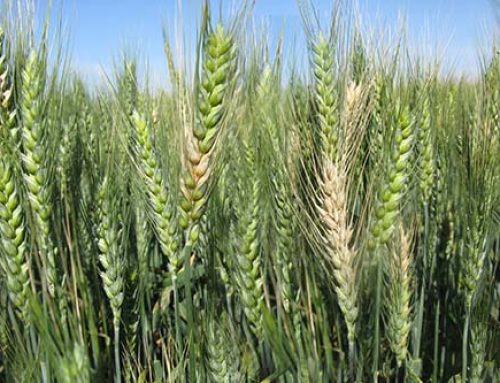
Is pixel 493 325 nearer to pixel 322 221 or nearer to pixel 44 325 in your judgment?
pixel 322 221

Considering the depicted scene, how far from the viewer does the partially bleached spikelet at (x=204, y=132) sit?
1.17 meters

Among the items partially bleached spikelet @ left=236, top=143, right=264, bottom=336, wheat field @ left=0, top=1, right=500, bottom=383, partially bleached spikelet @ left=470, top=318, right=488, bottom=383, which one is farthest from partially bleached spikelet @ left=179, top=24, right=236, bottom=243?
partially bleached spikelet @ left=470, top=318, right=488, bottom=383

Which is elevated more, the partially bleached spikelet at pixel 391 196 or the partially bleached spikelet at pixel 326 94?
the partially bleached spikelet at pixel 326 94

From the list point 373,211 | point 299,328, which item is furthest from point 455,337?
point 373,211

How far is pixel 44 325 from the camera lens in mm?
1177

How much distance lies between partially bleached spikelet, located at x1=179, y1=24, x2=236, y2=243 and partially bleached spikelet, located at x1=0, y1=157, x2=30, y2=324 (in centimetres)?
39

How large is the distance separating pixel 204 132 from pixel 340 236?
367 millimetres

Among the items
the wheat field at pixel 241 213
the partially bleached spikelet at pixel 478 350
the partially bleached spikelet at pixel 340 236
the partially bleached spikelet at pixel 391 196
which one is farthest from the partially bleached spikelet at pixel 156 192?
the partially bleached spikelet at pixel 478 350

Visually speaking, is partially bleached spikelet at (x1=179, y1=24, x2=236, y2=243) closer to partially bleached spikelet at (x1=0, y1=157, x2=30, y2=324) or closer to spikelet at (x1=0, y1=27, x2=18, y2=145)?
partially bleached spikelet at (x1=0, y1=157, x2=30, y2=324)

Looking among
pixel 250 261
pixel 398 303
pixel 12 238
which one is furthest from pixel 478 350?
pixel 12 238

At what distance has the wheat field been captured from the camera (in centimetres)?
124

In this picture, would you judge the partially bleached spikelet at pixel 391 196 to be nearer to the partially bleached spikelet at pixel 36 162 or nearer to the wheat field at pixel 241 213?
the wheat field at pixel 241 213

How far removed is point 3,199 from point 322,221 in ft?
2.23

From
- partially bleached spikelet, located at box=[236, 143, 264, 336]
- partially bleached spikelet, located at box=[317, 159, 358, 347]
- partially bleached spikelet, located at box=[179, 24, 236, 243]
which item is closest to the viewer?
partially bleached spikelet, located at box=[179, 24, 236, 243]
